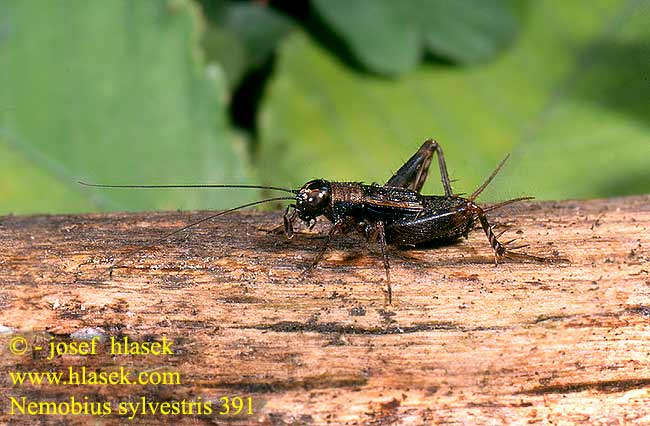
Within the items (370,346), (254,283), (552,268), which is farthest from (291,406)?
(552,268)

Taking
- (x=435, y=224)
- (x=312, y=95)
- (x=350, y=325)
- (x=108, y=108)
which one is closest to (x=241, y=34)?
(x=312, y=95)

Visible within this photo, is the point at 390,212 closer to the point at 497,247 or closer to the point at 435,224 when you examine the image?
the point at 435,224

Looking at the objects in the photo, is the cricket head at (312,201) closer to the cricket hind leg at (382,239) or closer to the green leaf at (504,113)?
the cricket hind leg at (382,239)

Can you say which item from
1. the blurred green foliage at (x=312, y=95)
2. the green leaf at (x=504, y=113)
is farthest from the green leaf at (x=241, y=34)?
the green leaf at (x=504, y=113)

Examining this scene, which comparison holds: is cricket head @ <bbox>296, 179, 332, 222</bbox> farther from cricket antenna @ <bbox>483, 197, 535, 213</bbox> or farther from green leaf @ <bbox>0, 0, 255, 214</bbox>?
green leaf @ <bbox>0, 0, 255, 214</bbox>

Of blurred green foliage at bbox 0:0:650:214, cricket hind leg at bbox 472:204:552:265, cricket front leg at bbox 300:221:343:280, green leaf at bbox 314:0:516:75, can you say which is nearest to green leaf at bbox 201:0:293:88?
blurred green foliage at bbox 0:0:650:214
